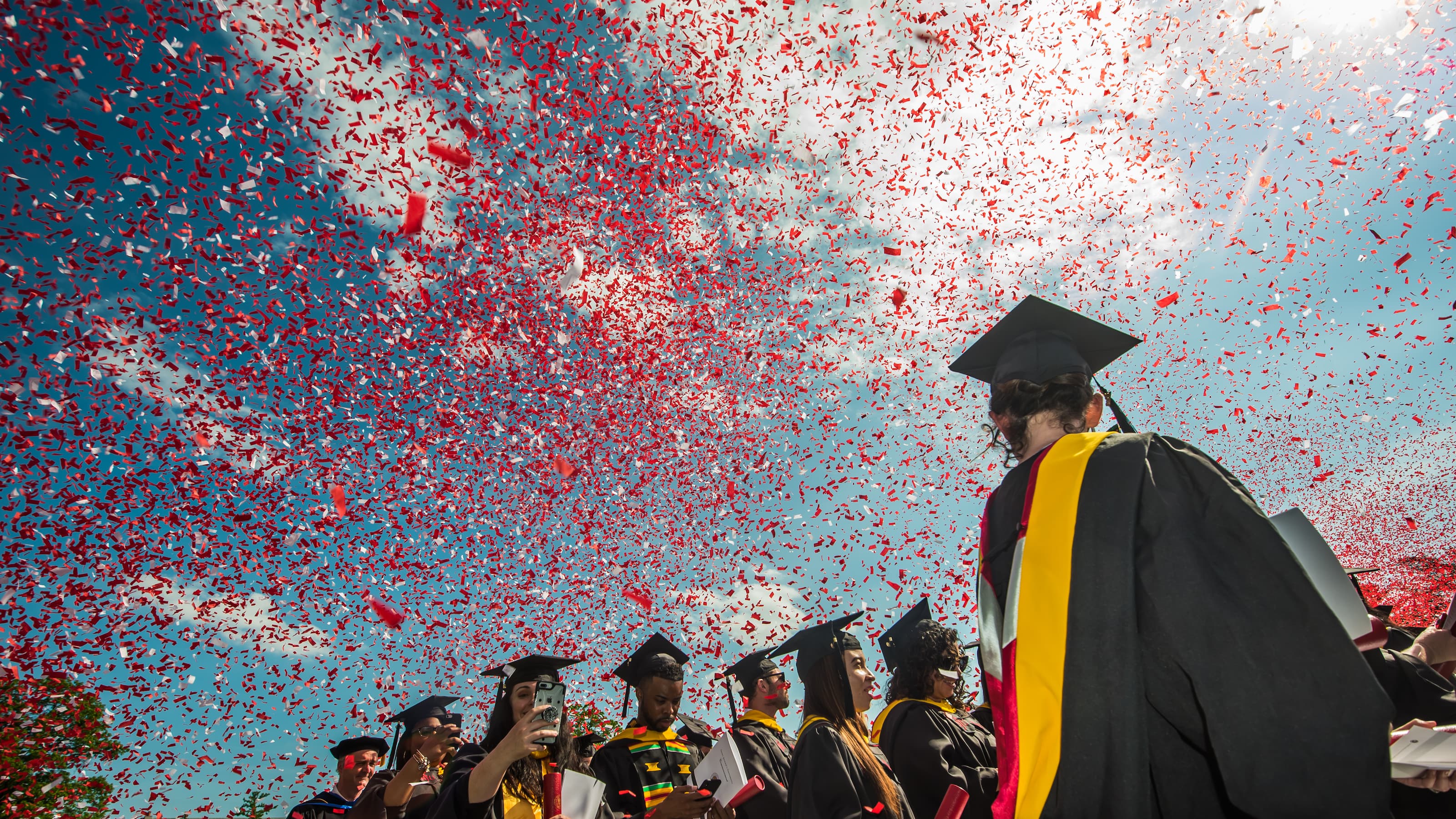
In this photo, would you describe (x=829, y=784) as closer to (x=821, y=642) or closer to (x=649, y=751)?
(x=821, y=642)

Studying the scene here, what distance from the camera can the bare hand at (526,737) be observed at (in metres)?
2.97

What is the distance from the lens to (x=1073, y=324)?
107 inches

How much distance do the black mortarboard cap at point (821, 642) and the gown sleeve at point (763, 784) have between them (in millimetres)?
941

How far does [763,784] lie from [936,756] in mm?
1631

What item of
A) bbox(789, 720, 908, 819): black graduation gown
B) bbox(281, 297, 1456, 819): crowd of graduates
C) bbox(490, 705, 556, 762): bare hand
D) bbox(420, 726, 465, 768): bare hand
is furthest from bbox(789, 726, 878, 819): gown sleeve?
bbox(420, 726, 465, 768): bare hand

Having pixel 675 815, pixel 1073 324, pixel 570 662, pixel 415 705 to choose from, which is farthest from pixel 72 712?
pixel 1073 324

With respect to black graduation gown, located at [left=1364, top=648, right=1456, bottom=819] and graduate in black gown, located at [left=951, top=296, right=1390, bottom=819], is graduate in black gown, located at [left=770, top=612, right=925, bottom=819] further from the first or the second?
black graduation gown, located at [left=1364, top=648, right=1456, bottom=819]

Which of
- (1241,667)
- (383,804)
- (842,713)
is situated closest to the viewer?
(1241,667)

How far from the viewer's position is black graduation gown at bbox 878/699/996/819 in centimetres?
420

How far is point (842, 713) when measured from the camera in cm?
438

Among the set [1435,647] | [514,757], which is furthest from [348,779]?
[1435,647]

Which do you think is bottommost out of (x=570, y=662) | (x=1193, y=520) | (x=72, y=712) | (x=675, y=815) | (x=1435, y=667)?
(x=1435, y=667)

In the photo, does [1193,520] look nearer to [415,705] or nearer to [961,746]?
[961,746]

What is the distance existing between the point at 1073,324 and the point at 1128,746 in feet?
5.88
